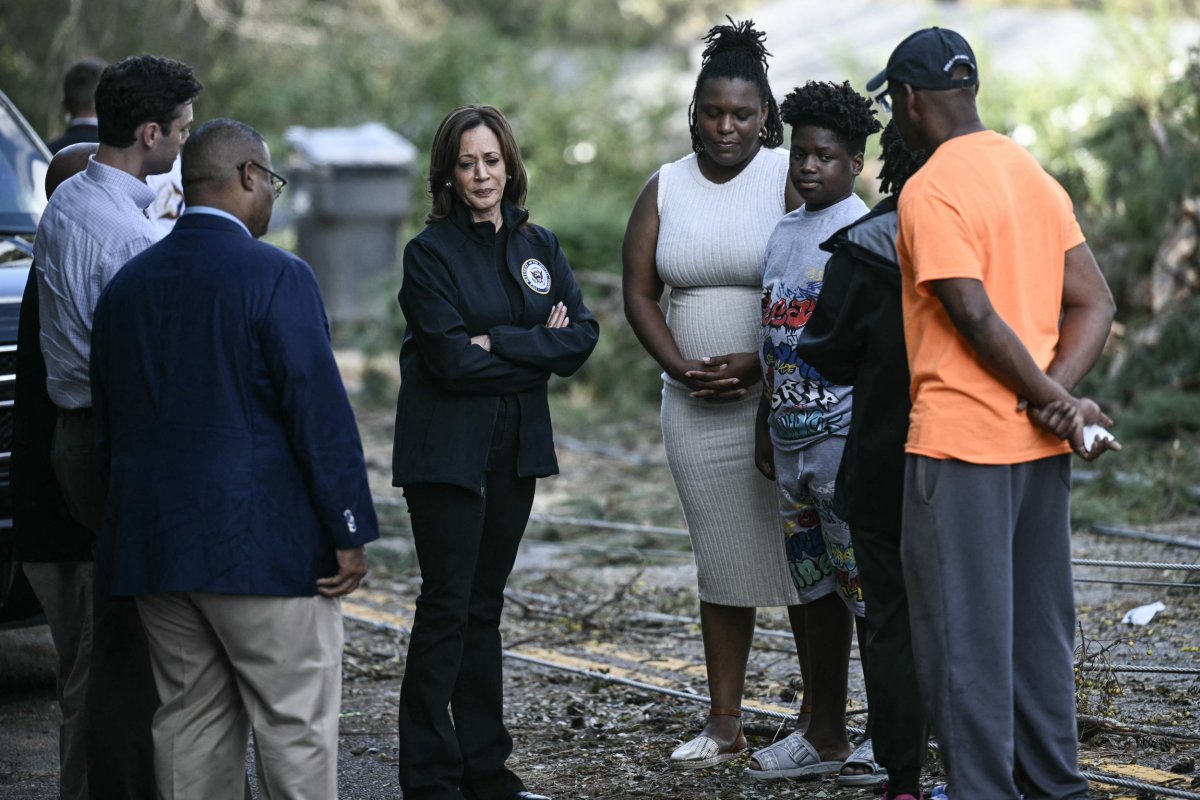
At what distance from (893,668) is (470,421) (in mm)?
1421

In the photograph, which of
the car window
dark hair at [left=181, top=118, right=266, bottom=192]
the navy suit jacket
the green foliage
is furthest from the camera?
the green foliage

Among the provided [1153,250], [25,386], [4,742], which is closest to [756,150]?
[25,386]

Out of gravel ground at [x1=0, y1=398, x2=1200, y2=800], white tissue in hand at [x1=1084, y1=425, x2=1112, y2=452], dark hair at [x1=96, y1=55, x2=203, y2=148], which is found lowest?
gravel ground at [x1=0, y1=398, x2=1200, y2=800]

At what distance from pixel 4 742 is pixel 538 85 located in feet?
61.7

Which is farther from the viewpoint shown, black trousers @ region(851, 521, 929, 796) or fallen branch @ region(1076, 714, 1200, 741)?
fallen branch @ region(1076, 714, 1200, 741)

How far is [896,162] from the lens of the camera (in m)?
4.43

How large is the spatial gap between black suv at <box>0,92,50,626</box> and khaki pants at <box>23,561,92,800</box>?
53cm

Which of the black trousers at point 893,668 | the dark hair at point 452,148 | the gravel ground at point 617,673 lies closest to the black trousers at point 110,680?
the gravel ground at point 617,673

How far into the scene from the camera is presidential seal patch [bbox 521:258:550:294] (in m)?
4.77

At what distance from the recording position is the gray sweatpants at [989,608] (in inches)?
150

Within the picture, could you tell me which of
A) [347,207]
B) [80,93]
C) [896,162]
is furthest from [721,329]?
[347,207]

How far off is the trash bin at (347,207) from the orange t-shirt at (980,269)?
47.9 ft

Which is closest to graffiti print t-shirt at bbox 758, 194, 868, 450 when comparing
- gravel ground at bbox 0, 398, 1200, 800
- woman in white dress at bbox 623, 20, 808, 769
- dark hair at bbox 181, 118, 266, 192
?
woman in white dress at bbox 623, 20, 808, 769

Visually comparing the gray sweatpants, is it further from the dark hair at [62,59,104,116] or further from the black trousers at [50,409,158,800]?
the dark hair at [62,59,104,116]
